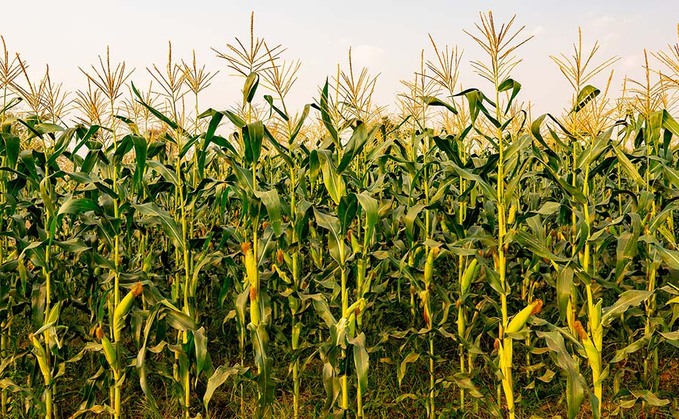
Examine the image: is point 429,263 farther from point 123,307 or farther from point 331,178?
point 123,307

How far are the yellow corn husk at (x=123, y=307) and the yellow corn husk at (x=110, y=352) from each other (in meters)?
0.08

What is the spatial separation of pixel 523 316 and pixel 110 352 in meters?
2.76

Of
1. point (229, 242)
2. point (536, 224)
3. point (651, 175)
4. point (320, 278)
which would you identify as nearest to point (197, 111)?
point (229, 242)

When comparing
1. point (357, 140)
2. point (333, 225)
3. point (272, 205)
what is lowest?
point (333, 225)

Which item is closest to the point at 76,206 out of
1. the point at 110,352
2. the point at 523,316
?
the point at 110,352

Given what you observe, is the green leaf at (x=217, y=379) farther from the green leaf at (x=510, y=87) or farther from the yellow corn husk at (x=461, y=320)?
the green leaf at (x=510, y=87)

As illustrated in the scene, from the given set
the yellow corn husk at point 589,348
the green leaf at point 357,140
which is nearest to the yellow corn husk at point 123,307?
the green leaf at point 357,140

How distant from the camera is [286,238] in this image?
4301 millimetres

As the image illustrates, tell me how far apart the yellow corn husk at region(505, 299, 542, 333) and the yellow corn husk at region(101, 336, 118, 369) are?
8.71 ft

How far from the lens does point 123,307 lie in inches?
140

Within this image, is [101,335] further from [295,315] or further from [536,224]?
[536,224]

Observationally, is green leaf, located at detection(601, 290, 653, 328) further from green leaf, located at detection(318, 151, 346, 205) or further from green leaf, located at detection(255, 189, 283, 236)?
green leaf, located at detection(255, 189, 283, 236)

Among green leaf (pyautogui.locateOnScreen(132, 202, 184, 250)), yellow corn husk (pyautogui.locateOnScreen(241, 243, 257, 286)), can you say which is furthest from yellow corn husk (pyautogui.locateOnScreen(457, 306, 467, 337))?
green leaf (pyautogui.locateOnScreen(132, 202, 184, 250))

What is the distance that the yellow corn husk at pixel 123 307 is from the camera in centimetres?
353
